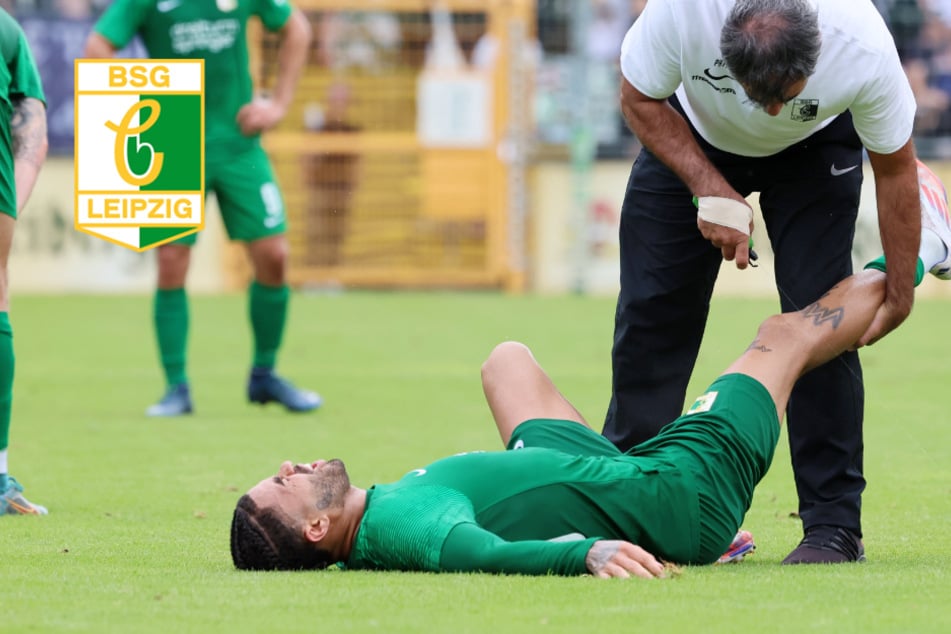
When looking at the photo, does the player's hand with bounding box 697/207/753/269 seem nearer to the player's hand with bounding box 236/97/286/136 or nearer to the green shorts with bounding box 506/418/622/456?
the green shorts with bounding box 506/418/622/456

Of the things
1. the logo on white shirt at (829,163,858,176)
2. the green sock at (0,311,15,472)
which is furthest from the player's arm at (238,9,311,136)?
the logo on white shirt at (829,163,858,176)

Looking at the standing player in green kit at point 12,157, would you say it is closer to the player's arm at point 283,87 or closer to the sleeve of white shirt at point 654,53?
the sleeve of white shirt at point 654,53

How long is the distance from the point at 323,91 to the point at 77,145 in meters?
13.1

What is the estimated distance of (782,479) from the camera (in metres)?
7.61

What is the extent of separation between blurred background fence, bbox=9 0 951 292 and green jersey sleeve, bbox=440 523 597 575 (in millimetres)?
15528

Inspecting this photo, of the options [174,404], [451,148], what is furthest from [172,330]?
[451,148]

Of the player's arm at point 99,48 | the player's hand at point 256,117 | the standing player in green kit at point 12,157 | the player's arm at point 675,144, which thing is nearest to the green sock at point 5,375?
the standing player in green kit at point 12,157

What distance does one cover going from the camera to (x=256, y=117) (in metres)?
10.1

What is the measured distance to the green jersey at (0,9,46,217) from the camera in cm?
647

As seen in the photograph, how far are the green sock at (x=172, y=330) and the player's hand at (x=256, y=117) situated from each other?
1.06 m

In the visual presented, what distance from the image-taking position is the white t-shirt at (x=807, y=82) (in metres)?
4.97

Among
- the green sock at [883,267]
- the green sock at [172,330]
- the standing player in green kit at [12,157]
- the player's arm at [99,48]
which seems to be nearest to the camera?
the green sock at [883,267]

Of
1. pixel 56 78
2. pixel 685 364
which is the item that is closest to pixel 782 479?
pixel 685 364

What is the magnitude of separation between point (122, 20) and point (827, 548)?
608 centimetres
